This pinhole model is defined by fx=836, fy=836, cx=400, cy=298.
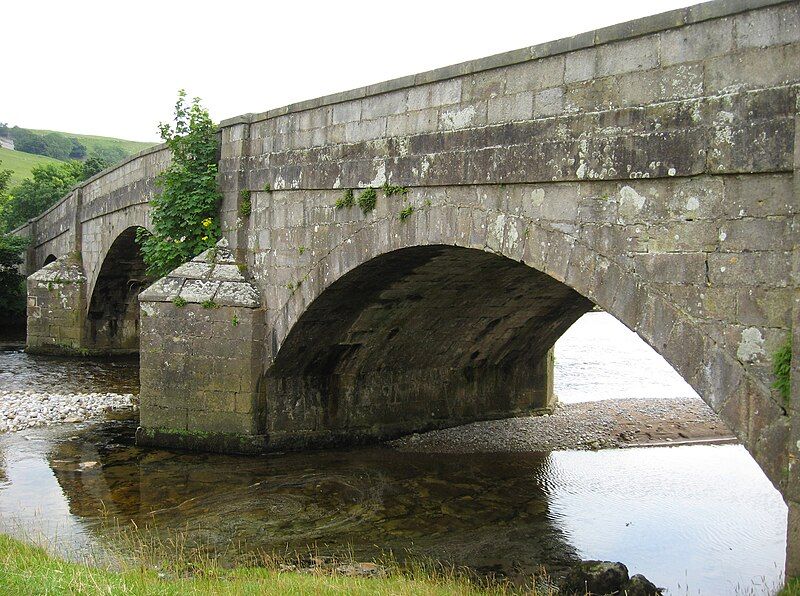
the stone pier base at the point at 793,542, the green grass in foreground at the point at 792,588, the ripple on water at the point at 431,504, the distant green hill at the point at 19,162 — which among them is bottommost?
the ripple on water at the point at 431,504

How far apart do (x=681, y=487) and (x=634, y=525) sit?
→ 1.85m

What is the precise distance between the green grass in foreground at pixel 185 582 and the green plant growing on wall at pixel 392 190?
3618 millimetres

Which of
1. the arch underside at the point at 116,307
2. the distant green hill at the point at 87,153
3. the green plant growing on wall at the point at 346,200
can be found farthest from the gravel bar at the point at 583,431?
the distant green hill at the point at 87,153

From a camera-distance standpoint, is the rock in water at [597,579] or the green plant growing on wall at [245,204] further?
A: the green plant growing on wall at [245,204]

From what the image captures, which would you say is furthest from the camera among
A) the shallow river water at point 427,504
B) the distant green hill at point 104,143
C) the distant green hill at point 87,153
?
the distant green hill at point 104,143

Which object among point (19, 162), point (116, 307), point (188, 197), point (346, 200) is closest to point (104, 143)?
point (19, 162)

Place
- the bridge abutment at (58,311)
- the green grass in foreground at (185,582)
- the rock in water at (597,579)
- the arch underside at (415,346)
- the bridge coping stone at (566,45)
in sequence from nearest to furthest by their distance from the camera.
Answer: the green grass in foreground at (185,582) < the bridge coping stone at (566,45) < the rock in water at (597,579) < the arch underside at (415,346) < the bridge abutment at (58,311)

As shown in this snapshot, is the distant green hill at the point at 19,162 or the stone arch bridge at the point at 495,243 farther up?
the distant green hill at the point at 19,162

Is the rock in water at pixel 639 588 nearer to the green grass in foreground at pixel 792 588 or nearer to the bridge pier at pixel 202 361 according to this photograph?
the green grass in foreground at pixel 792 588

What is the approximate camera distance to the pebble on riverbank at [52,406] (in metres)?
12.7

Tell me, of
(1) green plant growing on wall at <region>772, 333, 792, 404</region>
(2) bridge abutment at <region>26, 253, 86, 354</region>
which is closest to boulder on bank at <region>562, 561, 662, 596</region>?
(1) green plant growing on wall at <region>772, 333, 792, 404</region>

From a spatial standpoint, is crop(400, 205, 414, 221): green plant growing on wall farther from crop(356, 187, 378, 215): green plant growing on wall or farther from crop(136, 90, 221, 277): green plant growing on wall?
crop(136, 90, 221, 277): green plant growing on wall

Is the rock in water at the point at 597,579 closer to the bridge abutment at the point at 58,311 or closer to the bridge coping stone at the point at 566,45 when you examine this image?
the bridge coping stone at the point at 566,45

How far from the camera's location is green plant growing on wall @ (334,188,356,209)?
9.03m
